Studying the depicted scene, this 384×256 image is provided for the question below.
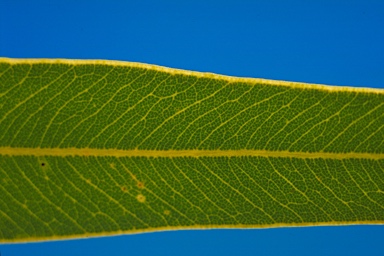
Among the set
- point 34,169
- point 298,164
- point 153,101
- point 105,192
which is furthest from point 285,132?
point 34,169

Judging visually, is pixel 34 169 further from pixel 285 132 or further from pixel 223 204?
pixel 285 132

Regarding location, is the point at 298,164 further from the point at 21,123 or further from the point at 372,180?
the point at 21,123

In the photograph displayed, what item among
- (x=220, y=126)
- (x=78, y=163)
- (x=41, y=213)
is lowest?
(x=41, y=213)

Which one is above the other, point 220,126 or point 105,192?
point 220,126
